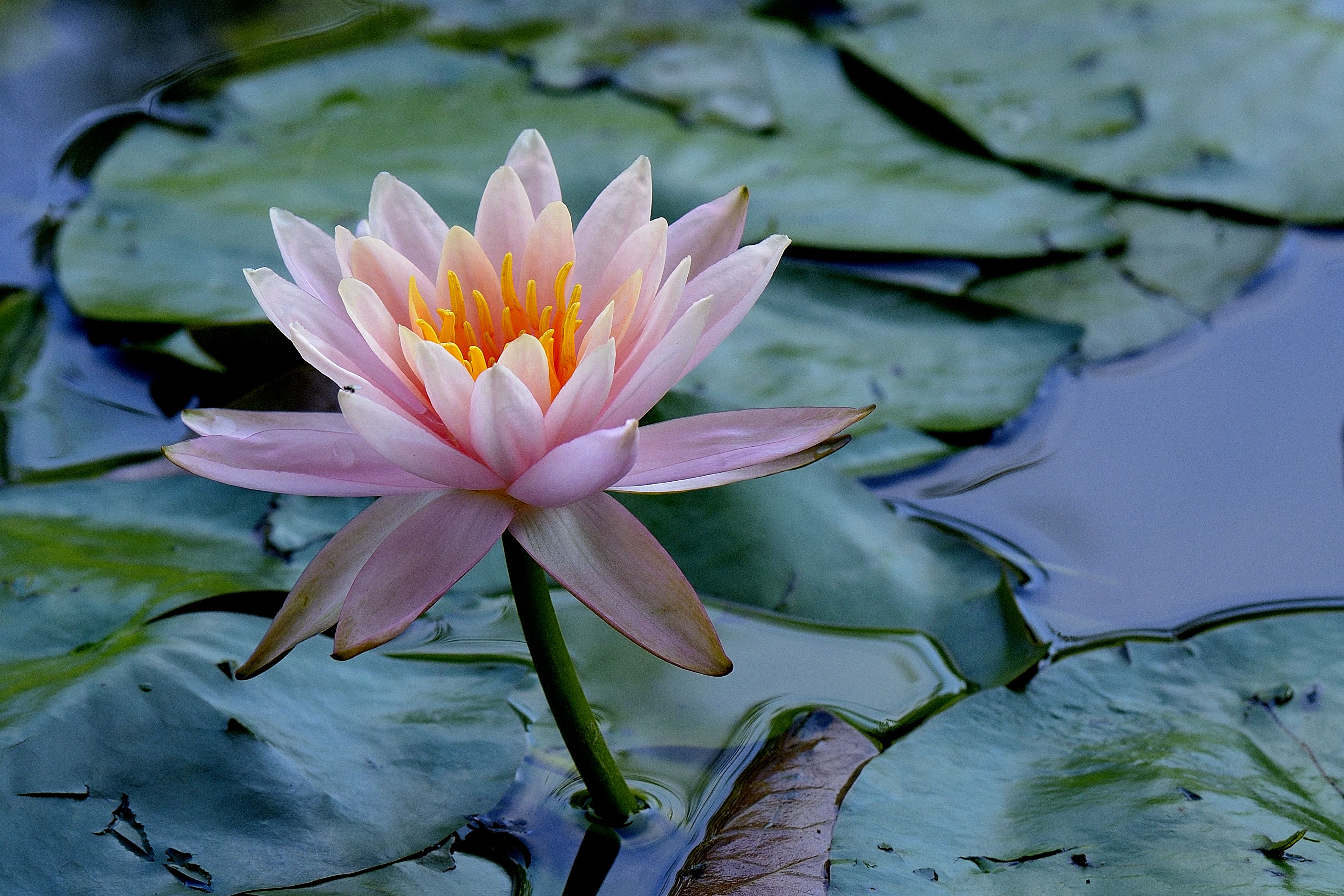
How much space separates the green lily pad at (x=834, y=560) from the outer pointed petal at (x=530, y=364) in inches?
28.4

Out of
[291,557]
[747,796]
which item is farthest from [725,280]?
[291,557]

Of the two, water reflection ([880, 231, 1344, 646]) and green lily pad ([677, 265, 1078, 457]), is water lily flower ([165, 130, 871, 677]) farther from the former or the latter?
water reflection ([880, 231, 1344, 646])

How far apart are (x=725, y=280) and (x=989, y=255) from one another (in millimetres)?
1456

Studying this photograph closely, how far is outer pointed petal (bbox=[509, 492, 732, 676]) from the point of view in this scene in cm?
108

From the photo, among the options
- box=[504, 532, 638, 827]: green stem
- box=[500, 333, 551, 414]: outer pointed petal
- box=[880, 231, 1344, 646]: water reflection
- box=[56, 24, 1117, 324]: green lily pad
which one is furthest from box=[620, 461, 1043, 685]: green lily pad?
box=[56, 24, 1117, 324]: green lily pad

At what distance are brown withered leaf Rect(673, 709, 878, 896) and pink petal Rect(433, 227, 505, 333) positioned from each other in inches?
26.9

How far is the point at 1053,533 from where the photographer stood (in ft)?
6.25

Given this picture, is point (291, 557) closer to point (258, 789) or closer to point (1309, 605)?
point (258, 789)

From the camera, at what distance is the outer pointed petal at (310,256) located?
4.09 ft

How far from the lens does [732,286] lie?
3.91ft

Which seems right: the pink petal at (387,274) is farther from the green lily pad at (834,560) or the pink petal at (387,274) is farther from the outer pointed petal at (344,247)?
the green lily pad at (834,560)

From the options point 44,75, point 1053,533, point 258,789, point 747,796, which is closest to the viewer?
point 258,789

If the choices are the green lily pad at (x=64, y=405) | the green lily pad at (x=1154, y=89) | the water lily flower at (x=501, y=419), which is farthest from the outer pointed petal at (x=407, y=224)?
the green lily pad at (x=1154, y=89)

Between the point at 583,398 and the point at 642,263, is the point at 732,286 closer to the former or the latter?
the point at 642,263
